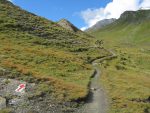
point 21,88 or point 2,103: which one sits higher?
point 21,88

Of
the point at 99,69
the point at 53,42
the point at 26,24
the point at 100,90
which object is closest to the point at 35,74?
the point at 100,90

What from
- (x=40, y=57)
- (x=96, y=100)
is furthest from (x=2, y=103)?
(x=40, y=57)

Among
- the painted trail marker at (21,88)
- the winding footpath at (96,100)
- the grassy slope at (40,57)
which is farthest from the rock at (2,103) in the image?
the winding footpath at (96,100)

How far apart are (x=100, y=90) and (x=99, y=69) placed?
28882mm

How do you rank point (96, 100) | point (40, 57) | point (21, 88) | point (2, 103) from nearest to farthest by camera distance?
1. point (2, 103)
2. point (21, 88)
3. point (96, 100)
4. point (40, 57)

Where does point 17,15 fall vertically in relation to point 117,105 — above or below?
above

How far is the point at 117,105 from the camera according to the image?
51656mm

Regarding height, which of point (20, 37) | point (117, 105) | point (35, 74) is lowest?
point (117, 105)

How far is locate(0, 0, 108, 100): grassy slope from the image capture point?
58.2 m

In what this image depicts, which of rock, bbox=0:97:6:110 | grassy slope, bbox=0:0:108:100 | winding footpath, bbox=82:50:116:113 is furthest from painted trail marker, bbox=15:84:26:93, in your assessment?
winding footpath, bbox=82:50:116:113

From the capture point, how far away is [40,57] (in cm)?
8206

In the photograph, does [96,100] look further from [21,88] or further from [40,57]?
[40,57]

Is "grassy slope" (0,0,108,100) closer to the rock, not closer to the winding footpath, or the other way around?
the winding footpath

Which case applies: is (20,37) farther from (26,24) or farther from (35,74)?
(35,74)
